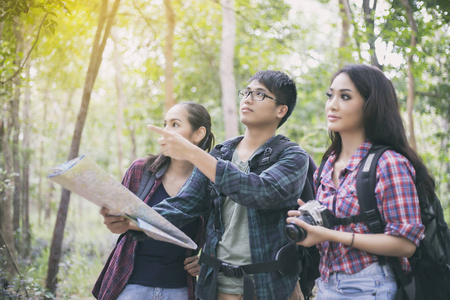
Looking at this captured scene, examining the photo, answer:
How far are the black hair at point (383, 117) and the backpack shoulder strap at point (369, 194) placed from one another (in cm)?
13

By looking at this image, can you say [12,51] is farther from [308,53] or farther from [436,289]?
[308,53]

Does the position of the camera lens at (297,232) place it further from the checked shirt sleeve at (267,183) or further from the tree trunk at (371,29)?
the tree trunk at (371,29)

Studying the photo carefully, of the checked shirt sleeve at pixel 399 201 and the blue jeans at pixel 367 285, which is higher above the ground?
the checked shirt sleeve at pixel 399 201

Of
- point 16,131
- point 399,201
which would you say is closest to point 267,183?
point 399,201

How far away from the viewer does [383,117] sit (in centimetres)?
199

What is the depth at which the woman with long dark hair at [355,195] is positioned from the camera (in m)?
1.77

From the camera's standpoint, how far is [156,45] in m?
9.67

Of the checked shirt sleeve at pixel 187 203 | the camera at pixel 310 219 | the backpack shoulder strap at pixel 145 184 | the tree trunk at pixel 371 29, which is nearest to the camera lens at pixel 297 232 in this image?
the camera at pixel 310 219

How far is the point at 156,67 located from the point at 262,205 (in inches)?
350

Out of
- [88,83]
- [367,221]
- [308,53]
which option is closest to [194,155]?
[367,221]

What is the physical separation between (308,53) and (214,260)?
7624 millimetres

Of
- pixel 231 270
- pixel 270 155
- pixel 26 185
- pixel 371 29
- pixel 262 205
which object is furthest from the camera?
pixel 26 185

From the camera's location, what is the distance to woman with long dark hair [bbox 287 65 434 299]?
1774 millimetres

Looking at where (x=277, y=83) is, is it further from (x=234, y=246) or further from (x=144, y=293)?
(x=144, y=293)
